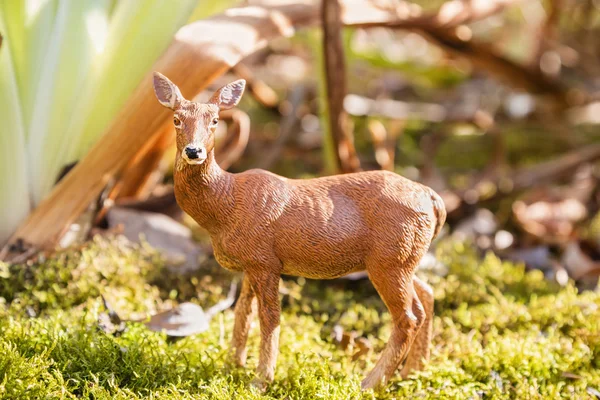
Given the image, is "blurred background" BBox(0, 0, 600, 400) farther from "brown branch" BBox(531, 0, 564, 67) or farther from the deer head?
"brown branch" BBox(531, 0, 564, 67)

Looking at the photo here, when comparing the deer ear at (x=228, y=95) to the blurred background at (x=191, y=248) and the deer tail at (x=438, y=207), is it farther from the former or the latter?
the deer tail at (x=438, y=207)

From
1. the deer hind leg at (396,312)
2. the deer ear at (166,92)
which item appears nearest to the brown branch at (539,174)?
the deer hind leg at (396,312)

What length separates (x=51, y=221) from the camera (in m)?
1.86

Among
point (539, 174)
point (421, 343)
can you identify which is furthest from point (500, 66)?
point (421, 343)

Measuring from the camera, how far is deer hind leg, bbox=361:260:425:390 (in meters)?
1.43

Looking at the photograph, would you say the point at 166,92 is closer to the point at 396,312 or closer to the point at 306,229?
the point at 306,229

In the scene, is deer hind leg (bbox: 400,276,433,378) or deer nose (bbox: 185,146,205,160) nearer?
deer nose (bbox: 185,146,205,160)

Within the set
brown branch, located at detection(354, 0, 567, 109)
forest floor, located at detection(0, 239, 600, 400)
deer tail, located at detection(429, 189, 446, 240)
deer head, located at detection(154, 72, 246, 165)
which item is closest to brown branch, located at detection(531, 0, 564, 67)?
brown branch, located at detection(354, 0, 567, 109)

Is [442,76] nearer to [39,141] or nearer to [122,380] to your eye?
[39,141]

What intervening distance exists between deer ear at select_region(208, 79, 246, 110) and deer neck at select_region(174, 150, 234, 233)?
4.8 inches

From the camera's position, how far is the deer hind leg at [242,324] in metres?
1.55

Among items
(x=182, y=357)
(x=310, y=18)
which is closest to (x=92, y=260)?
A: (x=182, y=357)

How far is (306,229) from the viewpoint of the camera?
4.68 feet

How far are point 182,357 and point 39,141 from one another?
2.93 feet
